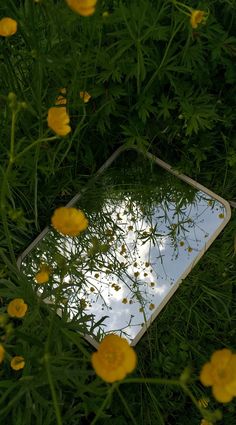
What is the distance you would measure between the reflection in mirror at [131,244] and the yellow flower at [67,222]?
1.81ft

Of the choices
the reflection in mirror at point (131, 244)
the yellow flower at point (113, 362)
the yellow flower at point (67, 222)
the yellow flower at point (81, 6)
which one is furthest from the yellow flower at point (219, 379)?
the reflection in mirror at point (131, 244)

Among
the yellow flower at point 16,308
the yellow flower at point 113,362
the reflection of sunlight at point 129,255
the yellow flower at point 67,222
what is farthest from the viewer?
the reflection of sunlight at point 129,255

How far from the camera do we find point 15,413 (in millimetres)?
1097

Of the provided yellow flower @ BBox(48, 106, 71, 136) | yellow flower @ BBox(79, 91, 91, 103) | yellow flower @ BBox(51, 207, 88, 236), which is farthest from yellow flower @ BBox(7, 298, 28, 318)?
yellow flower @ BBox(79, 91, 91, 103)

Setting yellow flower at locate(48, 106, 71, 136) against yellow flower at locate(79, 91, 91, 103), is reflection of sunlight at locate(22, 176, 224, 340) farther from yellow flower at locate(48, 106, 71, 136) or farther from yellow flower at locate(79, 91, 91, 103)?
yellow flower at locate(48, 106, 71, 136)

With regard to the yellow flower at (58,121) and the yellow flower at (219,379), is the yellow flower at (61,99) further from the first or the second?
the yellow flower at (219,379)

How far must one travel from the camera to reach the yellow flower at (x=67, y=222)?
2.87 feet

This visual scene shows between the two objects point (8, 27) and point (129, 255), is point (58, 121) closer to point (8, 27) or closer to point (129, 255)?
point (8, 27)

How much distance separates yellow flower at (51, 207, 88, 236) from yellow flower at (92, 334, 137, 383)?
0.23 metres

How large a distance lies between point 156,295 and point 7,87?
2.73 feet

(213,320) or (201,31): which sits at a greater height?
(201,31)

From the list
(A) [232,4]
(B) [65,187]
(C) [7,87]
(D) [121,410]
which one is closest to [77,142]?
(B) [65,187]

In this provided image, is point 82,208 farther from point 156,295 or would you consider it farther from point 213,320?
point 213,320

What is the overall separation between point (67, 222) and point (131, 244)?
0.74m
